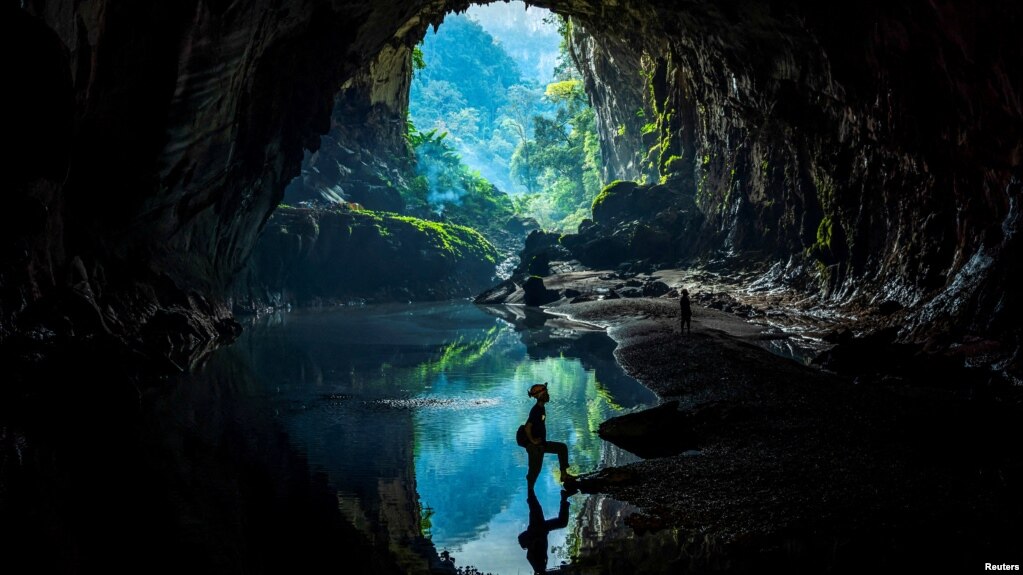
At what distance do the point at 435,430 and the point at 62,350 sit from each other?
837 centimetres

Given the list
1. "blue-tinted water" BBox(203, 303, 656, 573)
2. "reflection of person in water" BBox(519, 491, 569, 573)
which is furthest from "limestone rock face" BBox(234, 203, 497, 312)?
"reflection of person in water" BBox(519, 491, 569, 573)

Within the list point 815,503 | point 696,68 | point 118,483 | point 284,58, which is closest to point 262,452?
point 118,483

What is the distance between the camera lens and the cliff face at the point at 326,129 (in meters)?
18.1

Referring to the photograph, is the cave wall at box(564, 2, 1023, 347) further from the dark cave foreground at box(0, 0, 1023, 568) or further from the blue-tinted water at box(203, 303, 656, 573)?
the blue-tinted water at box(203, 303, 656, 573)

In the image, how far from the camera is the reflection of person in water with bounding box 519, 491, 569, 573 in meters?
8.66

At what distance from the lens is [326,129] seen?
3978 centimetres

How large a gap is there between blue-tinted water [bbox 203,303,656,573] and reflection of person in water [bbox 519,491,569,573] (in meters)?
0.09

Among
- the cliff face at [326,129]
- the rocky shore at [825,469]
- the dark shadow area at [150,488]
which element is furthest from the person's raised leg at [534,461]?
the cliff face at [326,129]

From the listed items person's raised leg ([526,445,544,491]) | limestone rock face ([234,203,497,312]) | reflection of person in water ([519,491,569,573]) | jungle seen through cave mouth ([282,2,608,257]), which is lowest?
reflection of person in water ([519,491,569,573])

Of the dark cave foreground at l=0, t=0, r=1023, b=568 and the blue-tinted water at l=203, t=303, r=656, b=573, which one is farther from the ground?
the dark cave foreground at l=0, t=0, r=1023, b=568

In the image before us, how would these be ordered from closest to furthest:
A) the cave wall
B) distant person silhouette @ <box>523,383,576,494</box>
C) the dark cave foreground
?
distant person silhouette @ <box>523,383,576,494</box> → the dark cave foreground → the cave wall

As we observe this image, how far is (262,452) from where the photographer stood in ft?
44.7

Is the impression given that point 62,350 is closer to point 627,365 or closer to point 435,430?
point 435,430

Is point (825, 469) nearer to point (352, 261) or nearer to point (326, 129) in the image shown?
point (326, 129)
